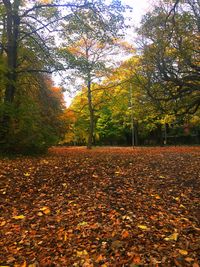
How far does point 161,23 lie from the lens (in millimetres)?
12414

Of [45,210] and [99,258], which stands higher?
[45,210]

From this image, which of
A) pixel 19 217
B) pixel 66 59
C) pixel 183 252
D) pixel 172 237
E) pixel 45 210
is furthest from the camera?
pixel 66 59

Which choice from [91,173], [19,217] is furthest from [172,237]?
[91,173]

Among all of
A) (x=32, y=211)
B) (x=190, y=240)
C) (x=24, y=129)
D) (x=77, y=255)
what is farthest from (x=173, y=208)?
(x=24, y=129)

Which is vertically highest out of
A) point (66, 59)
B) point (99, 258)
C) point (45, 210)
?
point (66, 59)

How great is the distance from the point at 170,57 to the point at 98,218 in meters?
10.7

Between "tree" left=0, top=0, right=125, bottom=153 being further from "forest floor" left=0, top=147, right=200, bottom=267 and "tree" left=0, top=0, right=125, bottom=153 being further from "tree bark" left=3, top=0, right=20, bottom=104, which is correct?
"forest floor" left=0, top=147, right=200, bottom=267

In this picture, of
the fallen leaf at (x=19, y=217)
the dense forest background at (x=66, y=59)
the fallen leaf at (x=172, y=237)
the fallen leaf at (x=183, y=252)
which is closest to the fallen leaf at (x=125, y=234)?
the fallen leaf at (x=172, y=237)

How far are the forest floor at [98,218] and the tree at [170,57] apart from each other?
6.82m

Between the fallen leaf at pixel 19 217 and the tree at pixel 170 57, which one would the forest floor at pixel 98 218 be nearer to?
the fallen leaf at pixel 19 217

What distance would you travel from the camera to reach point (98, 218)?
4.93 meters

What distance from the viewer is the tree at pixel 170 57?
1219 cm

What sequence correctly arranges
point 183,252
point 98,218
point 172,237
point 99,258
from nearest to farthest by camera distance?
1. point 99,258
2. point 183,252
3. point 172,237
4. point 98,218

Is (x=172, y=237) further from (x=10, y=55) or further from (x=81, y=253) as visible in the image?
(x=10, y=55)
